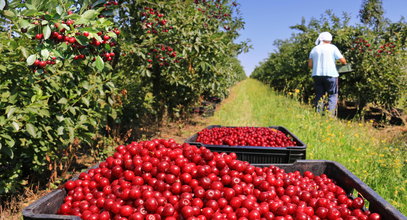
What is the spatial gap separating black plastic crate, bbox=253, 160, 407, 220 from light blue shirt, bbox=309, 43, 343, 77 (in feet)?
15.1

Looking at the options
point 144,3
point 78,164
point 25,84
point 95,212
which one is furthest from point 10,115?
point 144,3

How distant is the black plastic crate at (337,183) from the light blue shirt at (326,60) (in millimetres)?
4608

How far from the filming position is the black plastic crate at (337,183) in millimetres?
1369

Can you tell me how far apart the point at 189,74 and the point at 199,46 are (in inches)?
59.6

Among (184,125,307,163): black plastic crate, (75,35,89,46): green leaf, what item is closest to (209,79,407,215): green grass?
(184,125,307,163): black plastic crate

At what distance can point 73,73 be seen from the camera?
3090mm

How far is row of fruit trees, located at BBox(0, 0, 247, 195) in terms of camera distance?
184cm

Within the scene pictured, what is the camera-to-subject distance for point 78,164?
411 cm

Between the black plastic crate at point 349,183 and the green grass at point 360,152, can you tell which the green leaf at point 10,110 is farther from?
the green grass at point 360,152

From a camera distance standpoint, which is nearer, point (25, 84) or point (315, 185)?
point (315, 185)

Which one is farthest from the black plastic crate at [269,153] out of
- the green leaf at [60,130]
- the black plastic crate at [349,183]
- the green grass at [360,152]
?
the green leaf at [60,130]

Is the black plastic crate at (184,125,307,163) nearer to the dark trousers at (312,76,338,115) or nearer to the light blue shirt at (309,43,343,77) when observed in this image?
the dark trousers at (312,76,338,115)

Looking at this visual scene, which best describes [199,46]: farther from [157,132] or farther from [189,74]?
[157,132]

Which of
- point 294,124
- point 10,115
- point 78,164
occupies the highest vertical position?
point 10,115
